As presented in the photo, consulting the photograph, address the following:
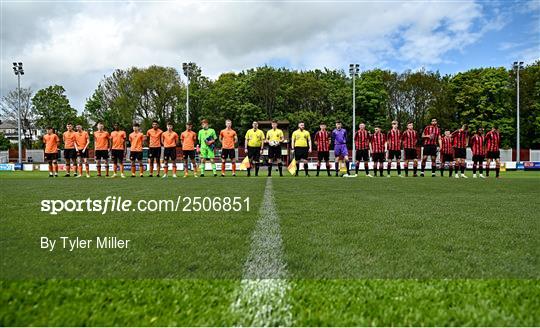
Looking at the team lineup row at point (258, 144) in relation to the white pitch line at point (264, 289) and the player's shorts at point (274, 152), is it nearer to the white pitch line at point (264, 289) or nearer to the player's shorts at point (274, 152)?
the player's shorts at point (274, 152)

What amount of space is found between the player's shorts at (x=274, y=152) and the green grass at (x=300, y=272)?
36.5ft

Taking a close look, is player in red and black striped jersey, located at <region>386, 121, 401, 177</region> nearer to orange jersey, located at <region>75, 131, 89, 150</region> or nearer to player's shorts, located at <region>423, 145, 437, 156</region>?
player's shorts, located at <region>423, 145, 437, 156</region>

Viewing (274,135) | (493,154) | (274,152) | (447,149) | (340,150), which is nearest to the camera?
(274,135)

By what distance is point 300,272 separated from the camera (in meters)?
2.53

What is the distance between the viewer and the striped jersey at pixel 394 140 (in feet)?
54.4

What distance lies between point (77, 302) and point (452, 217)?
168 inches

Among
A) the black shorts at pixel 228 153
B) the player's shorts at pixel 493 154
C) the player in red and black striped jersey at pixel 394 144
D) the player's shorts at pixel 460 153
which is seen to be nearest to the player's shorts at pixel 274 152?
the black shorts at pixel 228 153

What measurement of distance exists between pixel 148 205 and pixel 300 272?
4.02 metres

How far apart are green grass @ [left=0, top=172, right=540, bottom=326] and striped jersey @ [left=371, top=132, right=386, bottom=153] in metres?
12.0

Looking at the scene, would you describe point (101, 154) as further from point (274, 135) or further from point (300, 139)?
point (300, 139)

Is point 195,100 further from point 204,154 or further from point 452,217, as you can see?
point 452,217

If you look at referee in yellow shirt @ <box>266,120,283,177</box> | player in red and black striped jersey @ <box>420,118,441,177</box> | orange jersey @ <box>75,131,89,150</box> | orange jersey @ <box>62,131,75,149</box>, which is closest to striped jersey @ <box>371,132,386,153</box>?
player in red and black striped jersey @ <box>420,118,441,177</box>

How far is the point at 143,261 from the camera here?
9.11 feet

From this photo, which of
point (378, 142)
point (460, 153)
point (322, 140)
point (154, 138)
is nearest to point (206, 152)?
point (154, 138)
